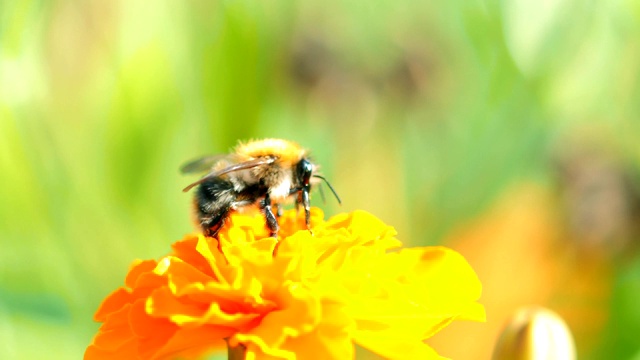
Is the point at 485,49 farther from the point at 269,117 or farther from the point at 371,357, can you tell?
the point at 371,357

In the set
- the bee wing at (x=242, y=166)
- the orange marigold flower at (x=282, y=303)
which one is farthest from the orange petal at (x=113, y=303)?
the bee wing at (x=242, y=166)

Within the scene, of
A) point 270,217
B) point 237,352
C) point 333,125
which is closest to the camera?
point 237,352

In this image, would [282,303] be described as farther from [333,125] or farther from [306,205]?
[333,125]

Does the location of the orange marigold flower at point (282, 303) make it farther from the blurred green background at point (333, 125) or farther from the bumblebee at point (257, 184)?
the blurred green background at point (333, 125)

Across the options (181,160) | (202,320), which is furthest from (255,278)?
(181,160)

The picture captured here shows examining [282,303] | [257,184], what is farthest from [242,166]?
[282,303]
